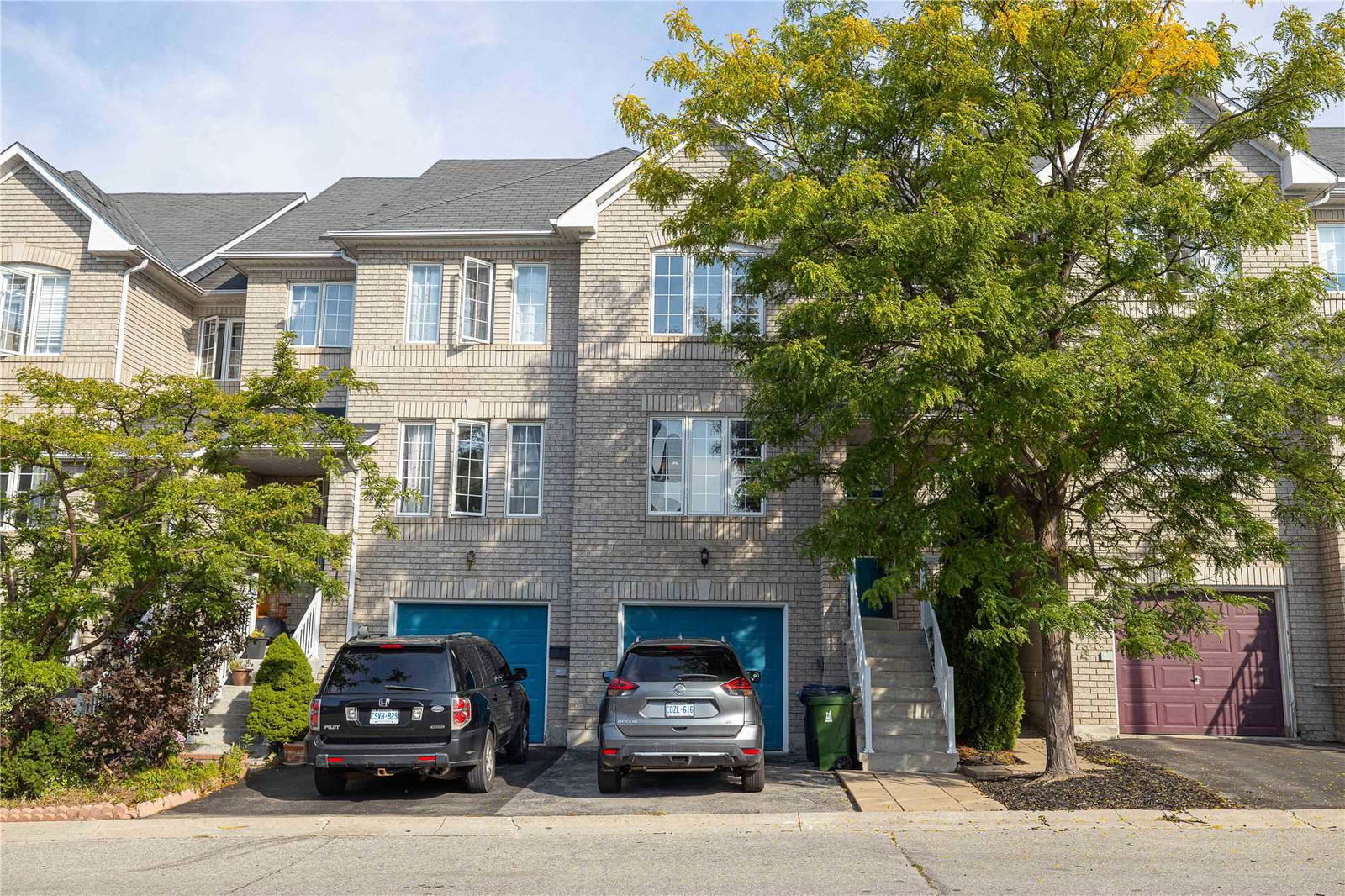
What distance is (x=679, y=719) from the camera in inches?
412

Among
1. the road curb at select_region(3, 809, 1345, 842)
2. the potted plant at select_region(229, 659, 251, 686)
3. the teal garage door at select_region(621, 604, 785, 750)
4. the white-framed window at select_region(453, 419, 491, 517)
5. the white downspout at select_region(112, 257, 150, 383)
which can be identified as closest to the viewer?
the road curb at select_region(3, 809, 1345, 842)

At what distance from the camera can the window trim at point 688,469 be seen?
1575 cm

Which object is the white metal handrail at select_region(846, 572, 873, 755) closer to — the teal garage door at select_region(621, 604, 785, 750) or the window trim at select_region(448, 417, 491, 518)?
the teal garage door at select_region(621, 604, 785, 750)

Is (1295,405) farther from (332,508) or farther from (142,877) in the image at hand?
(332,508)

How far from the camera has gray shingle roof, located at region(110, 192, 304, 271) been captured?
19.9m

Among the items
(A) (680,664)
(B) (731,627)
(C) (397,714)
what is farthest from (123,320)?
(A) (680,664)

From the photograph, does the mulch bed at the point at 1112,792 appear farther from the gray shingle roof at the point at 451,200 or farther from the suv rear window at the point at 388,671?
Result: the gray shingle roof at the point at 451,200

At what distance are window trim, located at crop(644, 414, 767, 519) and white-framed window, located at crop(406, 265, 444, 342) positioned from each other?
3965mm

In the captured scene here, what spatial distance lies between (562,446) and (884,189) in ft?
24.1

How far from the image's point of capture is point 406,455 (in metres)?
16.6

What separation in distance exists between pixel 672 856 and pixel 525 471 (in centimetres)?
920

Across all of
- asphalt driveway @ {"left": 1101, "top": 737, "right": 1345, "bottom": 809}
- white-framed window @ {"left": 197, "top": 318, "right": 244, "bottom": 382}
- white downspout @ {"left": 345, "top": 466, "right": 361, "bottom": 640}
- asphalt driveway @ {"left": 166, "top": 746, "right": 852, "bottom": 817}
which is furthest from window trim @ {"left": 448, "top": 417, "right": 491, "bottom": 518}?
asphalt driveway @ {"left": 1101, "top": 737, "right": 1345, "bottom": 809}

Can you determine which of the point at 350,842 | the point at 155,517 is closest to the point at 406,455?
the point at 155,517

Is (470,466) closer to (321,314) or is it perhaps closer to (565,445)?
(565,445)
